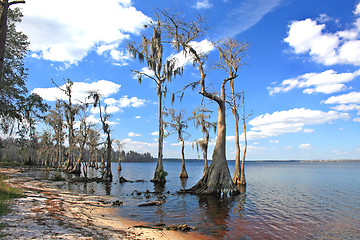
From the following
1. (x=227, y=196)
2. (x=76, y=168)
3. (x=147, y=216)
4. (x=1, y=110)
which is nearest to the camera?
(x=147, y=216)

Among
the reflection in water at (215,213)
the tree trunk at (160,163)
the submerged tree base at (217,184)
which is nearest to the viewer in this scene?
the reflection in water at (215,213)

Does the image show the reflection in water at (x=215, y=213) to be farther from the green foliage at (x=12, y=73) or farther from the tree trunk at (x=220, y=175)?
the green foliage at (x=12, y=73)

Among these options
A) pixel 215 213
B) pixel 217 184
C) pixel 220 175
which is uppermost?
pixel 220 175

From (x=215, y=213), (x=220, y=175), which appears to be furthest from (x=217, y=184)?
(x=215, y=213)

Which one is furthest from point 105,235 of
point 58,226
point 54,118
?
point 54,118

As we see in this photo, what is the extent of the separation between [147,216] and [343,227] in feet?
30.0

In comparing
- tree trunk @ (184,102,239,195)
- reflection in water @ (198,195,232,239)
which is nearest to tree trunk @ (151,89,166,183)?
tree trunk @ (184,102,239,195)

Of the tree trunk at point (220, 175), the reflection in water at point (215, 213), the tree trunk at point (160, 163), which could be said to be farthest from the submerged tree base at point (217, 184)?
the tree trunk at point (160, 163)

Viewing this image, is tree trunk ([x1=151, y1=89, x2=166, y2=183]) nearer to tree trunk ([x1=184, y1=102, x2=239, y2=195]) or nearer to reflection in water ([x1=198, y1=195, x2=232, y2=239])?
tree trunk ([x1=184, y1=102, x2=239, y2=195])

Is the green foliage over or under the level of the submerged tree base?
over

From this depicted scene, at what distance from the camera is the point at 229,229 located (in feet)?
28.2

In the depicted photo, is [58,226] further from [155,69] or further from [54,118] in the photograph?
[54,118]

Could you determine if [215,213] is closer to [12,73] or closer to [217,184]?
[217,184]

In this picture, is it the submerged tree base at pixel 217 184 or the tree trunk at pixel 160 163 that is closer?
the submerged tree base at pixel 217 184
